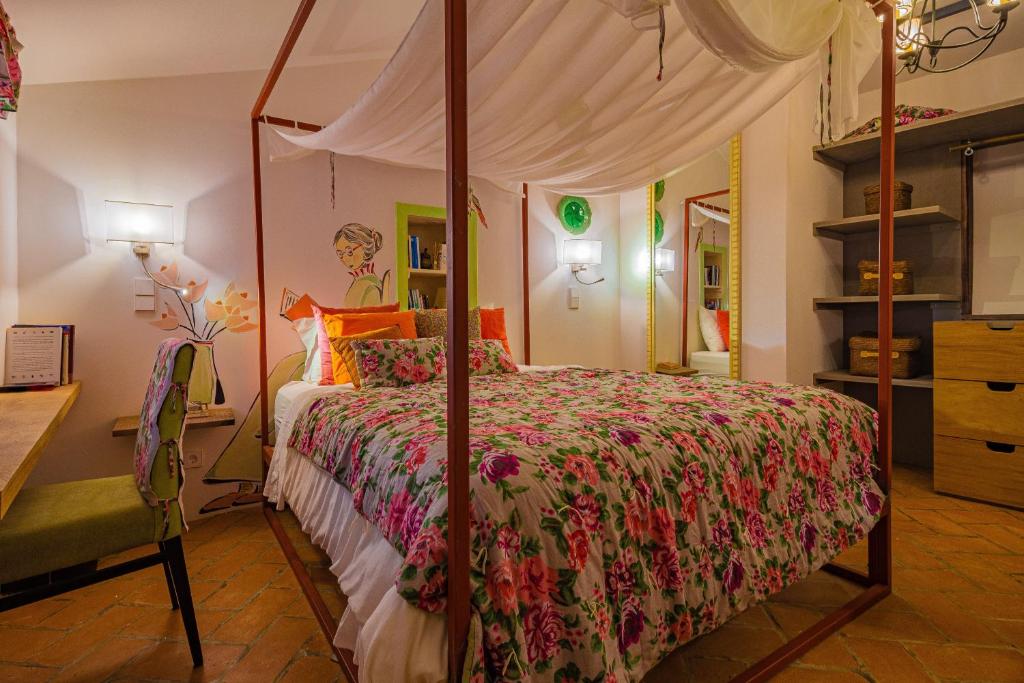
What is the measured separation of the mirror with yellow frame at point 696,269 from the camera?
3592mm

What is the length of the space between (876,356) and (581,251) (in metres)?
2.04

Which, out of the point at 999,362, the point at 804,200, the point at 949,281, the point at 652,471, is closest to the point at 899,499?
the point at 999,362

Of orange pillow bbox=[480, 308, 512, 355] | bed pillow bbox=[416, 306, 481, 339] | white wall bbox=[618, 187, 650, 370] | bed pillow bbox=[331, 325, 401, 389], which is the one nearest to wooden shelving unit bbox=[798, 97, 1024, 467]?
white wall bbox=[618, 187, 650, 370]

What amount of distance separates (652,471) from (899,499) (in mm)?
2477

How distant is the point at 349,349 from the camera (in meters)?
2.49

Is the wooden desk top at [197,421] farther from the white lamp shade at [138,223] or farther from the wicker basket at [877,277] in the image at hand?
the wicker basket at [877,277]

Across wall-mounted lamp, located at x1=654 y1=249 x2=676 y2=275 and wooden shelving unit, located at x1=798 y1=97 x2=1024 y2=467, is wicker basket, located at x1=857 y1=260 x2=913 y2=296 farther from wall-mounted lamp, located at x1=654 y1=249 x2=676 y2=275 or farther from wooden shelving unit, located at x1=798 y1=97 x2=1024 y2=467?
wall-mounted lamp, located at x1=654 y1=249 x2=676 y2=275

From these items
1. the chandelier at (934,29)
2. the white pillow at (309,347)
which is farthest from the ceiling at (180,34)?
A: the chandelier at (934,29)

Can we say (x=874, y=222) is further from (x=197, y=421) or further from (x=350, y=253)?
(x=197, y=421)

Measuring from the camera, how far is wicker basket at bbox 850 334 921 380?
3.25 m

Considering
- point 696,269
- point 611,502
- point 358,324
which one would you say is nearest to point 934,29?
point 696,269

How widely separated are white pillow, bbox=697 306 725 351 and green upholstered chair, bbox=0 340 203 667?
324 centimetres

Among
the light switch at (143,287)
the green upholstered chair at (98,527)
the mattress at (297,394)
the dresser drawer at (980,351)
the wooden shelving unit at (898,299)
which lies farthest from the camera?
the wooden shelving unit at (898,299)

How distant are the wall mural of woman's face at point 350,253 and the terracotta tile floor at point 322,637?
1.57 meters
